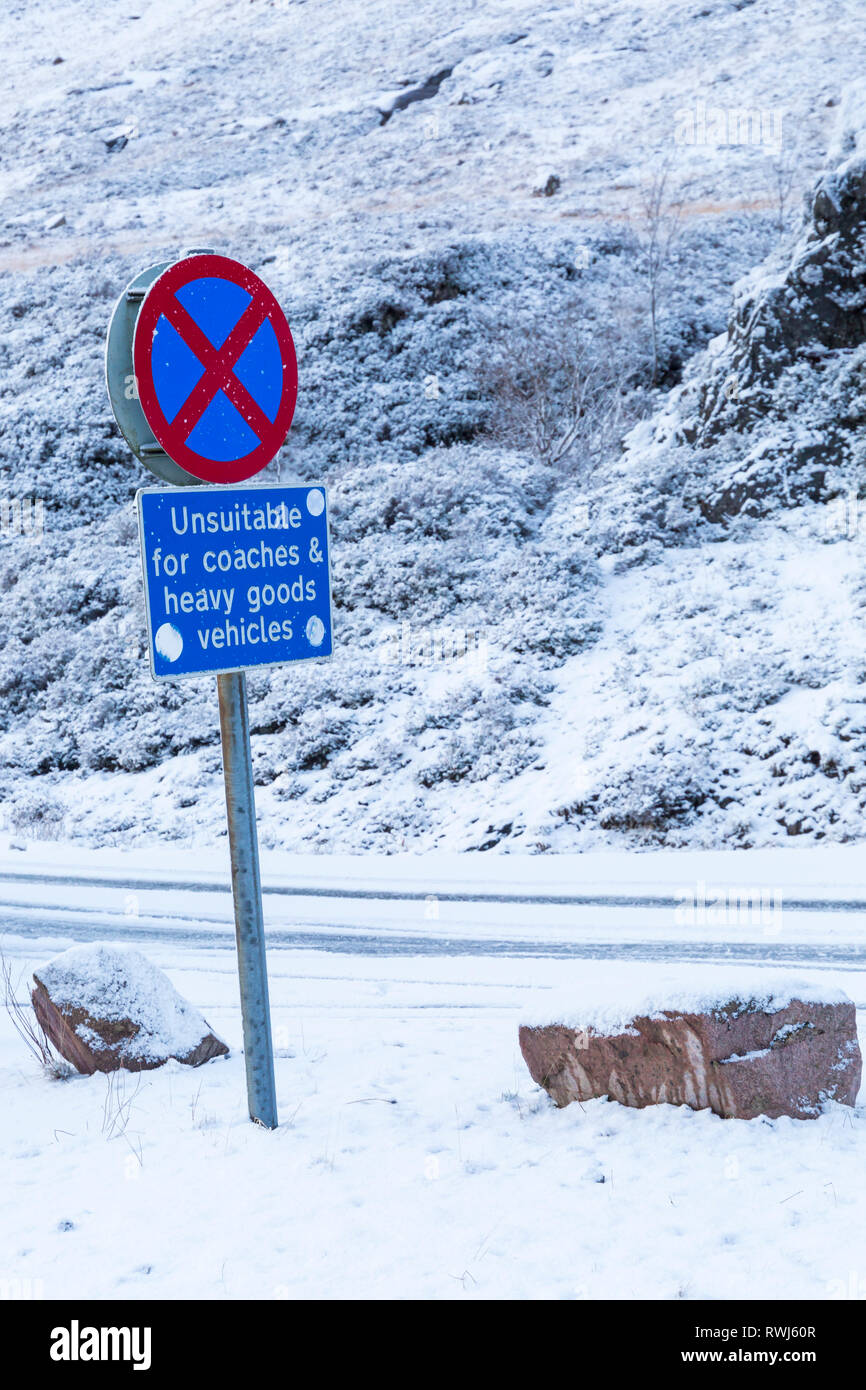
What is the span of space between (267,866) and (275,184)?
3757 cm

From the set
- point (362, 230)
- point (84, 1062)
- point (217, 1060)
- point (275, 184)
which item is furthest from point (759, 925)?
point (275, 184)

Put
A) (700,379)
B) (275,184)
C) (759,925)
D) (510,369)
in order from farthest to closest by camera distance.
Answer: (275,184), (510,369), (700,379), (759,925)

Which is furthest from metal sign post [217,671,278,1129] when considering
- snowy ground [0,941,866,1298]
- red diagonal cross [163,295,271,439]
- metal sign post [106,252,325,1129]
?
red diagonal cross [163,295,271,439]

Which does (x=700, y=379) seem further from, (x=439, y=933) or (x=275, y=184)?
(x=275, y=184)

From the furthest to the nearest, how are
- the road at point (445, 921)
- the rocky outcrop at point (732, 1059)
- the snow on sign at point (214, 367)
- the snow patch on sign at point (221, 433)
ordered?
1. the road at point (445, 921)
2. the rocky outcrop at point (732, 1059)
3. the snow patch on sign at point (221, 433)
4. the snow on sign at point (214, 367)

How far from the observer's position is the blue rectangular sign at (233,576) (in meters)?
3.41

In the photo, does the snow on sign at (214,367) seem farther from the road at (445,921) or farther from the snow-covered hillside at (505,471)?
the snow-covered hillside at (505,471)

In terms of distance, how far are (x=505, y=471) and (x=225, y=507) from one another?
1785 centimetres

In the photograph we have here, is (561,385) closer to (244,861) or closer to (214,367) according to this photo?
(214,367)

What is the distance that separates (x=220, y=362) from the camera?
3.50 m

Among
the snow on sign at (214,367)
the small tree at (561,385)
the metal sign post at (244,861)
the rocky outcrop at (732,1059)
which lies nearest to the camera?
the snow on sign at (214,367)

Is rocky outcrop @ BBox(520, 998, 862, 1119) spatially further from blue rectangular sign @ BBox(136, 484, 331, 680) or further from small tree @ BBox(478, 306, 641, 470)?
small tree @ BBox(478, 306, 641, 470)

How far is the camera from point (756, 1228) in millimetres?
3215

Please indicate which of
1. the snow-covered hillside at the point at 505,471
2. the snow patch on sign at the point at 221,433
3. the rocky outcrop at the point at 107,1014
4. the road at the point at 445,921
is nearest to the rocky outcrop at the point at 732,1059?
the rocky outcrop at the point at 107,1014
